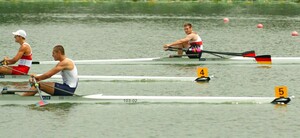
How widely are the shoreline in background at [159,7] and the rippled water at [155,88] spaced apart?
48.8 ft

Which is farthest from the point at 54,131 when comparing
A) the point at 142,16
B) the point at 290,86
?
the point at 142,16

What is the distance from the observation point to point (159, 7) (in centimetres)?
7100

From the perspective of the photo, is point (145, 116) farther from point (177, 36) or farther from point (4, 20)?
point (4, 20)

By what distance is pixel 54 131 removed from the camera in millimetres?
18609

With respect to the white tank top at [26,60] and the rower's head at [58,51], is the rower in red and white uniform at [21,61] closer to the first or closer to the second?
the white tank top at [26,60]

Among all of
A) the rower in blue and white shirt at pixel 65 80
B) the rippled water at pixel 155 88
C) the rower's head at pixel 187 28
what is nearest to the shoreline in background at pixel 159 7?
the rippled water at pixel 155 88

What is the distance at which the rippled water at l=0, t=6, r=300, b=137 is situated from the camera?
1909 centimetres

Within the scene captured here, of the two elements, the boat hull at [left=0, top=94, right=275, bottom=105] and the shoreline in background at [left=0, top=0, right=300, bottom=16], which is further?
the shoreline in background at [left=0, top=0, right=300, bottom=16]

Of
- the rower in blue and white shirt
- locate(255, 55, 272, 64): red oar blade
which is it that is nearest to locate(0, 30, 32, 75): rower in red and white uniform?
the rower in blue and white shirt

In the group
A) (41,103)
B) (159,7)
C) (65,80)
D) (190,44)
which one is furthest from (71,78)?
(159,7)

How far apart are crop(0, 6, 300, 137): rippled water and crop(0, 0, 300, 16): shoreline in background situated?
14.9m

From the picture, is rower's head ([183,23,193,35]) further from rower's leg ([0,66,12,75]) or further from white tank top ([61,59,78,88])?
white tank top ([61,59,78,88])

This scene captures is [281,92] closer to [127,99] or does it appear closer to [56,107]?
[127,99]

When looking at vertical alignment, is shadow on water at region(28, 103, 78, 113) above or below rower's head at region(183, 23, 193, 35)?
below
